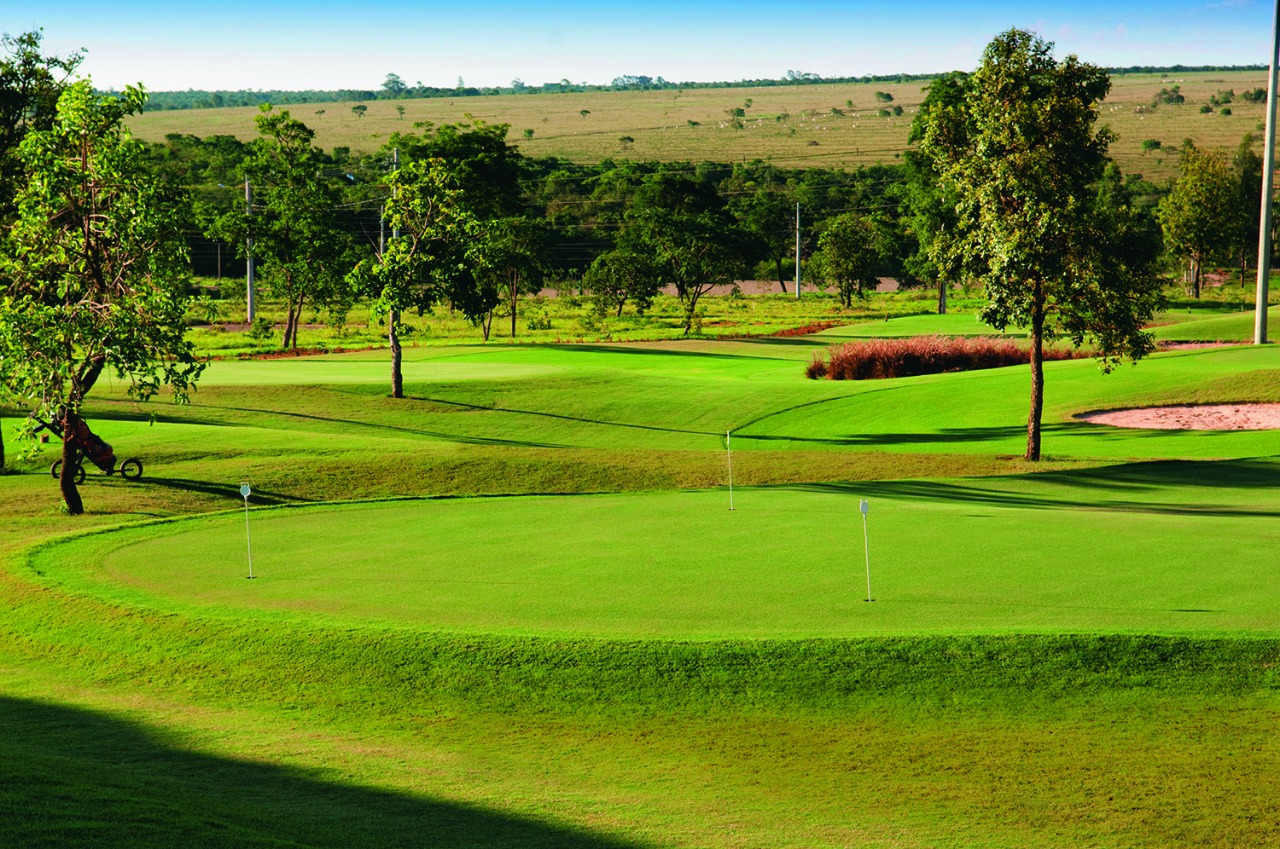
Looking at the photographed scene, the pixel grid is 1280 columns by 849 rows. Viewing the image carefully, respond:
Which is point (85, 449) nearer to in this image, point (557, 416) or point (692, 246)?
point (557, 416)

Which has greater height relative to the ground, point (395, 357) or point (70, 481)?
point (395, 357)

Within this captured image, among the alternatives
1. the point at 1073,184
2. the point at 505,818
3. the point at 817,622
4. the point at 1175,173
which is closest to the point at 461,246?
the point at 1073,184

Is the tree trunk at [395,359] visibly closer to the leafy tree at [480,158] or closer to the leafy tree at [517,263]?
the leafy tree at [517,263]

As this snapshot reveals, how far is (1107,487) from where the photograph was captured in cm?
2400

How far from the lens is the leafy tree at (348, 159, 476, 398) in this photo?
36.5m

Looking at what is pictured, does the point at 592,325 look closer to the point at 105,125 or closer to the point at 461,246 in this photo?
the point at 461,246

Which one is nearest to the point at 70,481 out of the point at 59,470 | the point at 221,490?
the point at 59,470

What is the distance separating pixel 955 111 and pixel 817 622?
19.5 meters

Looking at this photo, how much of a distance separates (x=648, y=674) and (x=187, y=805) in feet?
14.5

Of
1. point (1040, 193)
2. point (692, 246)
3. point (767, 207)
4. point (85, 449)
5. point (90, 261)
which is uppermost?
point (767, 207)

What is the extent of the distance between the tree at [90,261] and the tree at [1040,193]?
16610mm

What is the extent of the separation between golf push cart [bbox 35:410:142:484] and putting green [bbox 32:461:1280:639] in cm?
551

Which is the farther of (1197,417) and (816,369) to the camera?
(816,369)

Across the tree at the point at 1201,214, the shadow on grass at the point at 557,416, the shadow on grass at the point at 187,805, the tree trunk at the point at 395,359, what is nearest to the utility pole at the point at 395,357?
the tree trunk at the point at 395,359
